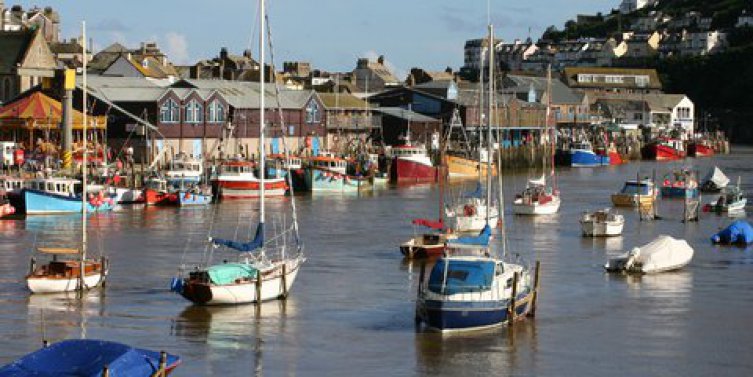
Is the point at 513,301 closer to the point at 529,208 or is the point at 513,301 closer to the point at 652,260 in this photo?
the point at 652,260

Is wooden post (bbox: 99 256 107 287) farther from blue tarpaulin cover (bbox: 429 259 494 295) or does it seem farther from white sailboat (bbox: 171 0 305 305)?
blue tarpaulin cover (bbox: 429 259 494 295)

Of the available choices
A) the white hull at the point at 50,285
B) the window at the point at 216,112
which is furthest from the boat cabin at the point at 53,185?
the white hull at the point at 50,285

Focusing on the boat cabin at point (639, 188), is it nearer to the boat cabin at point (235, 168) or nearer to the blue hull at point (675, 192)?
the blue hull at point (675, 192)

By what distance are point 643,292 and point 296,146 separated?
205 ft

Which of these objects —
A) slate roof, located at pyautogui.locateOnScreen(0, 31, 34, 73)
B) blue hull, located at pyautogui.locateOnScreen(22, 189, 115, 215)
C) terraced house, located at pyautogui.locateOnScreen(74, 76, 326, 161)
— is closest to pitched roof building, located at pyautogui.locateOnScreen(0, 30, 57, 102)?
slate roof, located at pyautogui.locateOnScreen(0, 31, 34, 73)

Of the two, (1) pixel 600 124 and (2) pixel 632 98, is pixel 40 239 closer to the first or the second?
(1) pixel 600 124

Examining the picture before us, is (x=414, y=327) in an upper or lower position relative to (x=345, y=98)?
lower

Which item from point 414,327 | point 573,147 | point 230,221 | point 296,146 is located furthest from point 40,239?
point 573,147

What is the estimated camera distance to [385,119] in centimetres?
12319

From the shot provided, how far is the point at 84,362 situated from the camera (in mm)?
27031

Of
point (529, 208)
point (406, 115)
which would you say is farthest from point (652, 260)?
point (406, 115)

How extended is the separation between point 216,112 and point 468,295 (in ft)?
202

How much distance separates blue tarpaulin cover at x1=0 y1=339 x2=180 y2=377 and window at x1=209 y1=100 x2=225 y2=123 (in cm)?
6940

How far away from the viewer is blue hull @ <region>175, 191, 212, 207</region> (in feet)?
251
